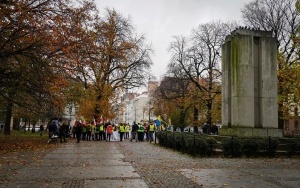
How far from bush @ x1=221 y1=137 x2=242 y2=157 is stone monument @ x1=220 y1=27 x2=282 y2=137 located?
7.66 feet

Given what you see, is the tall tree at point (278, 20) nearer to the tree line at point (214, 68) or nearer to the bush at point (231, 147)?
the tree line at point (214, 68)

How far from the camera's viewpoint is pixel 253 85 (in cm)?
1981

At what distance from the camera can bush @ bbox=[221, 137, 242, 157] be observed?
1706cm

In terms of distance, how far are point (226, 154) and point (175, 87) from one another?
118ft

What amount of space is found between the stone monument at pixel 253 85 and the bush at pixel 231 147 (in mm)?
2336

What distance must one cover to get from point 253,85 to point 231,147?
4.36 meters

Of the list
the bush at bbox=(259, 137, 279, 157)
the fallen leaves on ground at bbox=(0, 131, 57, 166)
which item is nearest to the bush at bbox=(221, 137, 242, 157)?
the bush at bbox=(259, 137, 279, 157)

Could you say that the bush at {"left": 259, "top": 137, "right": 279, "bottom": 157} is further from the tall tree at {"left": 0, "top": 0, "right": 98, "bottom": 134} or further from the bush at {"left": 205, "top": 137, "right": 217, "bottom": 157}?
the tall tree at {"left": 0, "top": 0, "right": 98, "bottom": 134}

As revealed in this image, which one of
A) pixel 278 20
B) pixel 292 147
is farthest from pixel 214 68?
pixel 292 147

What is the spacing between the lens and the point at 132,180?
1047 cm

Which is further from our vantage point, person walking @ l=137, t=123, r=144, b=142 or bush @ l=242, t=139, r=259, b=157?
person walking @ l=137, t=123, r=144, b=142

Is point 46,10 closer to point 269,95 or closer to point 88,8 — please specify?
point 88,8

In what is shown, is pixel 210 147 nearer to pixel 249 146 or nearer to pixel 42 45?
pixel 249 146

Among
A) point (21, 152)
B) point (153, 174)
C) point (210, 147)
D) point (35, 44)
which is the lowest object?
point (153, 174)
